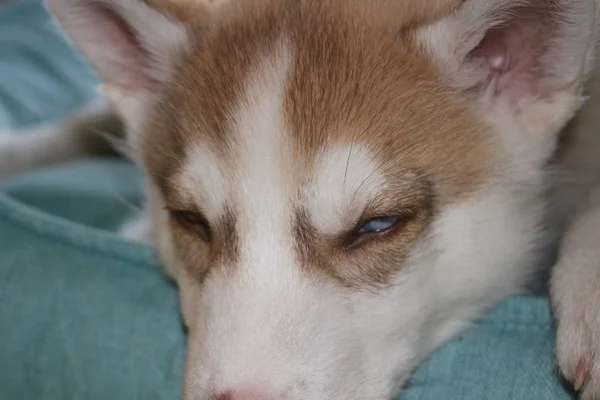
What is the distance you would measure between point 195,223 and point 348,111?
346mm

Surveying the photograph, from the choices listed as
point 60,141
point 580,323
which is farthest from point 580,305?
point 60,141

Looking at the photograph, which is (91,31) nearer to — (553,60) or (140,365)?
(140,365)

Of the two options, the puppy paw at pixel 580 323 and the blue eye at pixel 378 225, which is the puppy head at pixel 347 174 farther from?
the puppy paw at pixel 580 323

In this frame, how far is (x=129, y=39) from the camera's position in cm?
163

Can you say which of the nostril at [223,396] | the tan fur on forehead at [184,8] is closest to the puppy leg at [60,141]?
the tan fur on forehead at [184,8]

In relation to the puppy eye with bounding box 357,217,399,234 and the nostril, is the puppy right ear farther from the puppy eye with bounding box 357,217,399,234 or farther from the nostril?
the nostril

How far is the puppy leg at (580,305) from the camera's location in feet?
3.87

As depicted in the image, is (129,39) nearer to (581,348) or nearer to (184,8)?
(184,8)

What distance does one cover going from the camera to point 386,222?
1280 mm

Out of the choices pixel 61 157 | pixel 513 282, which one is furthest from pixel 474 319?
pixel 61 157

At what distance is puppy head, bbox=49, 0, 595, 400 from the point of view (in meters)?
1.20

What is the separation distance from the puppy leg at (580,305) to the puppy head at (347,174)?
0.11 metres

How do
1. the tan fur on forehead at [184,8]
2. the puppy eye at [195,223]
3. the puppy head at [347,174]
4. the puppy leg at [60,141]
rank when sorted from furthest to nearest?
the puppy leg at [60,141]
the tan fur on forehead at [184,8]
the puppy eye at [195,223]
the puppy head at [347,174]

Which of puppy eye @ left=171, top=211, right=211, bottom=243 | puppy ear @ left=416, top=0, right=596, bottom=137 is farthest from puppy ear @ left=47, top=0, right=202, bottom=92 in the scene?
puppy ear @ left=416, top=0, right=596, bottom=137
